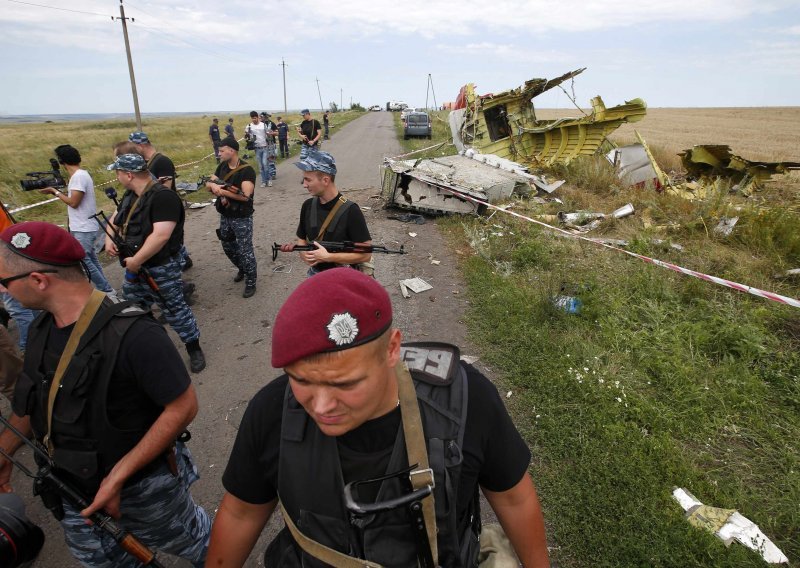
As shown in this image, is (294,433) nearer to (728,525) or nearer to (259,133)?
(728,525)

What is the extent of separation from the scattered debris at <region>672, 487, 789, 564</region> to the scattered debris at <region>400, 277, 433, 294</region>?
3756 mm

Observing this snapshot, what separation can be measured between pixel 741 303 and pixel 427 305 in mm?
3689

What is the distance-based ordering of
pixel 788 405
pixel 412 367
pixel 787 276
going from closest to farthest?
pixel 412 367, pixel 788 405, pixel 787 276

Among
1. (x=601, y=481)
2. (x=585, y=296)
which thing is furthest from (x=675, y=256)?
(x=601, y=481)

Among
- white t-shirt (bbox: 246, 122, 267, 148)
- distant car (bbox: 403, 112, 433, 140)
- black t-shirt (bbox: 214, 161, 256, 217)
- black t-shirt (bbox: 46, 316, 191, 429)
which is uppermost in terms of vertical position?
distant car (bbox: 403, 112, 433, 140)

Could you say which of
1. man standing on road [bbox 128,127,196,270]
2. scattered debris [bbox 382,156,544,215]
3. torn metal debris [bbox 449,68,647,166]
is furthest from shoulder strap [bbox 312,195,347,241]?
torn metal debris [bbox 449,68,647,166]

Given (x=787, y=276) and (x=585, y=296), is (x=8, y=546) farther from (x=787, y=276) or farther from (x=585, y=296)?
(x=787, y=276)

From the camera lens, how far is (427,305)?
5.45 m

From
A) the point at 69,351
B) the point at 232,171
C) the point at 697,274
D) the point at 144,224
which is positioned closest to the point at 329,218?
the point at 144,224

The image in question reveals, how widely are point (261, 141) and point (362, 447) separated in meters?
11.2

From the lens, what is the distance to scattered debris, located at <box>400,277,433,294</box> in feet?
19.2

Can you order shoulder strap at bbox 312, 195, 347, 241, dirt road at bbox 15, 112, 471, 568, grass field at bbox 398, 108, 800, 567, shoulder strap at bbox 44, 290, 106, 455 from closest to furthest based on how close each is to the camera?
shoulder strap at bbox 44, 290, 106, 455, grass field at bbox 398, 108, 800, 567, dirt road at bbox 15, 112, 471, 568, shoulder strap at bbox 312, 195, 347, 241

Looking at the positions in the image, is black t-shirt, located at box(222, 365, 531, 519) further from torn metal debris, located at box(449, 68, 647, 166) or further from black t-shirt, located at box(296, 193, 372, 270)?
torn metal debris, located at box(449, 68, 647, 166)

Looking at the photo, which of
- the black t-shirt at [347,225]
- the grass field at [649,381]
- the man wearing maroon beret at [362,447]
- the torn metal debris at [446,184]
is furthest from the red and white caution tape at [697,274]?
the man wearing maroon beret at [362,447]
